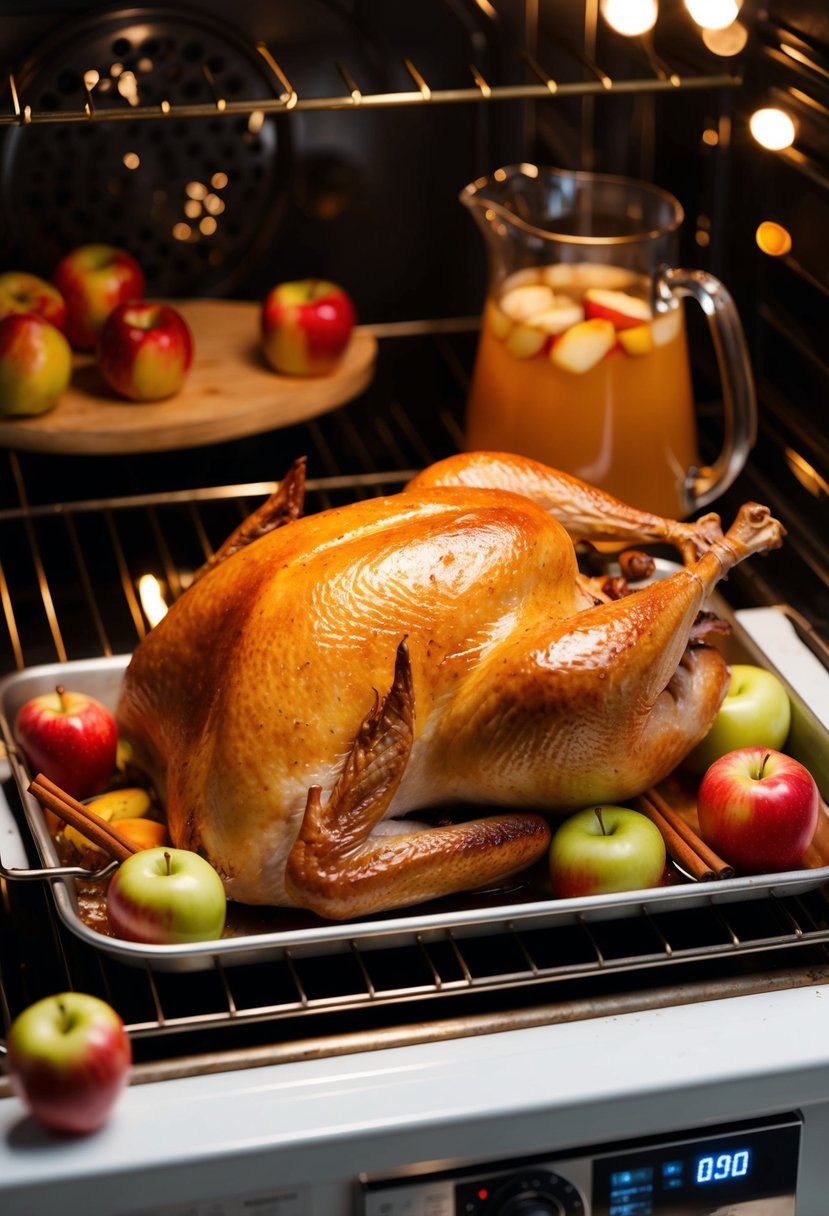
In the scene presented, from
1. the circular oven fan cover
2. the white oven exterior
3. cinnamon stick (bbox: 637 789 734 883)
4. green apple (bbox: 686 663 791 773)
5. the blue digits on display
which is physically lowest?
the blue digits on display

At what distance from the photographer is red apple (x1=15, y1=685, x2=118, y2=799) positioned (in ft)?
4.67

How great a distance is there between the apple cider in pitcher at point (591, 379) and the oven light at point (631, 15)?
1.15 feet

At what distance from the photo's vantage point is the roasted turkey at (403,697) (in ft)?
4.13

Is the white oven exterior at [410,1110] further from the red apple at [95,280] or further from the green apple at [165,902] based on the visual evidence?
the red apple at [95,280]

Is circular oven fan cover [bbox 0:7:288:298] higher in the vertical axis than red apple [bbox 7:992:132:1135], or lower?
higher

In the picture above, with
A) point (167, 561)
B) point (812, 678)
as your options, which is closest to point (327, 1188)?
point (812, 678)

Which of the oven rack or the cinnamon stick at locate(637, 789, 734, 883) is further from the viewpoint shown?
the cinnamon stick at locate(637, 789, 734, 883)

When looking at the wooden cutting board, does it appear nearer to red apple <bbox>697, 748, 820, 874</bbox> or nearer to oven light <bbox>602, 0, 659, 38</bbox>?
oven light <bbox>602, 0, 659, 38</bbox>

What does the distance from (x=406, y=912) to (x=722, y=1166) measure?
31 cm

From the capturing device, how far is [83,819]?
1.31 meters

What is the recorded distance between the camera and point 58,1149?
1.10 m

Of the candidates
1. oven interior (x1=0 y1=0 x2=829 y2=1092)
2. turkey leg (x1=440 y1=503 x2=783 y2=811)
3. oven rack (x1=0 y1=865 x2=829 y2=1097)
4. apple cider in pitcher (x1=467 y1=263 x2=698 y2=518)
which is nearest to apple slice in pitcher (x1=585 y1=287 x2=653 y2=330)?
apple cider in pitcher (x1=467 y1=263 x2=698 y2=518)

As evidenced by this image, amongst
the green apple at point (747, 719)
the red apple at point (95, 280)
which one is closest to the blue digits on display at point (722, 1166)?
the green apple at point (747, 719)

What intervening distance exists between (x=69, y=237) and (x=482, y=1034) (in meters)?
1.12
